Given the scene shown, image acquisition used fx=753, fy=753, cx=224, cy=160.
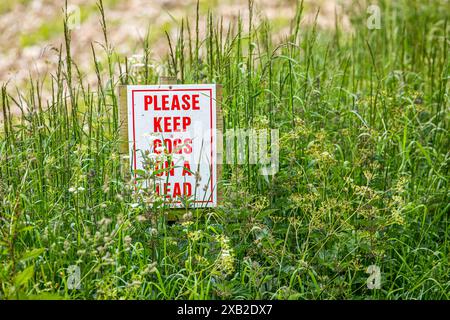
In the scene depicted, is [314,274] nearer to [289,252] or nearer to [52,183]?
[289,252]

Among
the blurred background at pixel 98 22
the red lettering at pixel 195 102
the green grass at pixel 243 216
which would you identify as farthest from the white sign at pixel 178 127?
the blurred background at pixel 98 22

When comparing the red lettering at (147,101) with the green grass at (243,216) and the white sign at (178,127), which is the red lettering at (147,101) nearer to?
the white sign at (178,127)

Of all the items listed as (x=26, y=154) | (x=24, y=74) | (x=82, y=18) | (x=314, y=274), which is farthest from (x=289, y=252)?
(x=82, y=18)

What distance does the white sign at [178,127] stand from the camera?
3.68m

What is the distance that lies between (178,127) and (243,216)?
584 millimetres

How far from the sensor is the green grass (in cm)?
321

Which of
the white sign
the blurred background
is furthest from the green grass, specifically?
the blurred background

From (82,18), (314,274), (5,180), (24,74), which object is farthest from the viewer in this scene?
(82,18)

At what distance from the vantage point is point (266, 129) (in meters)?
3.66

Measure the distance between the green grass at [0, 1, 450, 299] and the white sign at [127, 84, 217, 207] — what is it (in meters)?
0.11

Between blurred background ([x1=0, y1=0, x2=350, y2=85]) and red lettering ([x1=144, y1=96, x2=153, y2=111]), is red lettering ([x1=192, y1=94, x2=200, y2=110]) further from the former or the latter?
blurred background ([x1=0, y1=0, x2=350, y2=85])

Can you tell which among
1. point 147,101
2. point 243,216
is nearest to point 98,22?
point 147,101

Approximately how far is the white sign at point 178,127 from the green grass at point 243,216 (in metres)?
0.11

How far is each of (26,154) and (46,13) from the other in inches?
208
